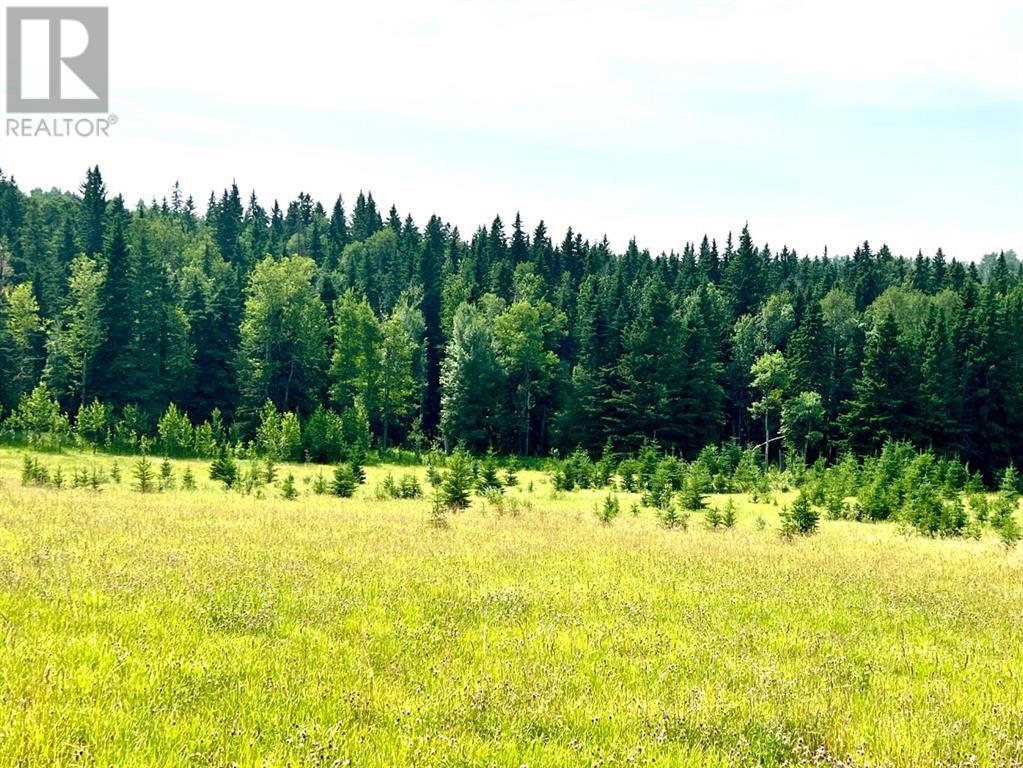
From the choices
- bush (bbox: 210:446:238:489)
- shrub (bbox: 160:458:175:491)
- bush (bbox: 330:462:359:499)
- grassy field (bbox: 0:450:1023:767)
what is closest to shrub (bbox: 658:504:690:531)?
grassy field (bbox: 0:450:1023:767)

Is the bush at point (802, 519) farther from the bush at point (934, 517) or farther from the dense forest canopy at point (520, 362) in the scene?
the dense forest canopy at point (520, 362)

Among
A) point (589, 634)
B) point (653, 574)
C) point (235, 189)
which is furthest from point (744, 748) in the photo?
point (235, 189)

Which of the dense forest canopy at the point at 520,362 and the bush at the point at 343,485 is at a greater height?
the dense forest canopy at the point at 520,362

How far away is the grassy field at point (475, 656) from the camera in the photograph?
5430 mm


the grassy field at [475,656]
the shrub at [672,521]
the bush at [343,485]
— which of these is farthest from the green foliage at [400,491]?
the grassy field at [475,656]

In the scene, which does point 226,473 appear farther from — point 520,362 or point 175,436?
point 520,362

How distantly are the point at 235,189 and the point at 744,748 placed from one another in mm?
177499

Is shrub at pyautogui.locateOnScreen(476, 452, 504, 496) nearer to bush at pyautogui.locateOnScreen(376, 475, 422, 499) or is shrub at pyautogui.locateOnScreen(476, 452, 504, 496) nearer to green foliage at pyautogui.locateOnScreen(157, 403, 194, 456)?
bush at pyautogui.locateOnScreen(376, 475, 422, 499)

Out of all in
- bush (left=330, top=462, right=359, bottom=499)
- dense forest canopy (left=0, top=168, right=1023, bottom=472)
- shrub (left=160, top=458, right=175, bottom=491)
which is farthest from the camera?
dense forest canopy (left=0, top=168, right=1023, bottom=472)

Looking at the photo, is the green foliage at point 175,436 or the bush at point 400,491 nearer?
the bush at point 400,491

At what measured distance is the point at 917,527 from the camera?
82.7ft

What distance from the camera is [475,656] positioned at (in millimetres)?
7488

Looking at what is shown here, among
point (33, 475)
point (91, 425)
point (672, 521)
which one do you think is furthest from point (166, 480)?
point (91, 425)

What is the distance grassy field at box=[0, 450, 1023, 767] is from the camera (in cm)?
543
